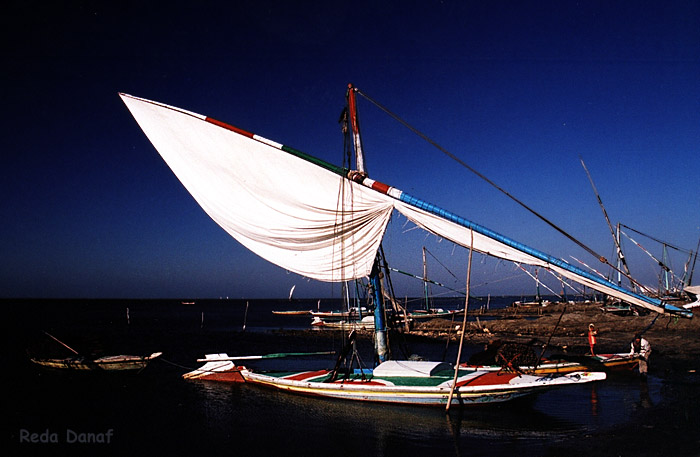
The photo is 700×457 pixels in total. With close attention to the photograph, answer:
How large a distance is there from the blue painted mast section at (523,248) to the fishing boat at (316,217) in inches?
3.4

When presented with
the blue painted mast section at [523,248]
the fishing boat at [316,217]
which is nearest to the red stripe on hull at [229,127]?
the fishing boat at [316,217]

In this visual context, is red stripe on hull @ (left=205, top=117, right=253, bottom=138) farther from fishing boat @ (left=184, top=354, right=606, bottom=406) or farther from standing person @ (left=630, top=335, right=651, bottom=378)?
standing person @ (left=630, top=335, right=651, bottom=378)

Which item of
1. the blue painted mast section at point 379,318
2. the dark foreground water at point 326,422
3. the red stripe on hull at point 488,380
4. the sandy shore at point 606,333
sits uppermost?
the blue painted mast section at point 379,318

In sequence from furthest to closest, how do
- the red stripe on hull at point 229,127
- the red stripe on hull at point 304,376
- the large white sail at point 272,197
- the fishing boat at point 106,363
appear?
the fishing boat at point 106,363
the red stripe on hull at point 304,376
the red stripe on hull at point 229,127
the large white sail at point 272,197

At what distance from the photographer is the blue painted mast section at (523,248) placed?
9703 millimetres

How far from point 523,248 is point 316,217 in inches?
270

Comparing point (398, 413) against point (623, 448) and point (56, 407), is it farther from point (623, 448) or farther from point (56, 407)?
point (56, 407)

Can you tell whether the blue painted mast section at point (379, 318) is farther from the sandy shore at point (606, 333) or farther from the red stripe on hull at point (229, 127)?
the red stripe on hull at point (229, 127)

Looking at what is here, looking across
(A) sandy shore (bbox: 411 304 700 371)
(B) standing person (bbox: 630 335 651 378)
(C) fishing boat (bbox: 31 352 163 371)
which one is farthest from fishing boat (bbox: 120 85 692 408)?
(B) standing person (bbox: 630 335 651 378)

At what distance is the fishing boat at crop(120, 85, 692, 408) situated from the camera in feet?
42.8

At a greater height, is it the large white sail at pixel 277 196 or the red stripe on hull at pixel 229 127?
the red stripe on hull at pixel 229 127

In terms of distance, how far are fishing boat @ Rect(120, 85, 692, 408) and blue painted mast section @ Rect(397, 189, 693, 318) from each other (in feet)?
0.28

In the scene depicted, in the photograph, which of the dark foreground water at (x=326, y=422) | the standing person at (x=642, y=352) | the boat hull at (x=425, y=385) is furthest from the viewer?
the standing person at (x=642, y=352)

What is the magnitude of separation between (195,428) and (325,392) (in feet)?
14.4
